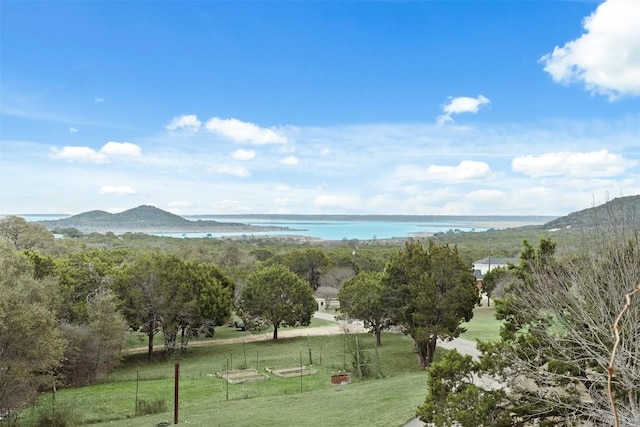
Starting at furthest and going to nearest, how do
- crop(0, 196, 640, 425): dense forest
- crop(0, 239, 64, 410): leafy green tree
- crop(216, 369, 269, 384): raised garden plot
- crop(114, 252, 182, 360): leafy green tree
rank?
crop(114, 252, 182, 360): leafy green tree, crop(216, 369, 269, 384): raised garden plot, crop(0, 239, 64, 410): leafy green tree, crop(0, 196, 640, 425): dense forest

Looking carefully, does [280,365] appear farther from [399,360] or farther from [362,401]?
[362,401]

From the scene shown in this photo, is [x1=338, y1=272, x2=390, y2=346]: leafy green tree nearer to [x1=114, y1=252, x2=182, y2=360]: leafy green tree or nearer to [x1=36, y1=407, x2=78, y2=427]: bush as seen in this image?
[x1=114, y1=252, x2=182, y2=360]: leafy green tree

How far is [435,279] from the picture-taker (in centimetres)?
2139

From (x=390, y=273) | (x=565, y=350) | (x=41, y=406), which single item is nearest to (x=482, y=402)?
(x=565, y=350)

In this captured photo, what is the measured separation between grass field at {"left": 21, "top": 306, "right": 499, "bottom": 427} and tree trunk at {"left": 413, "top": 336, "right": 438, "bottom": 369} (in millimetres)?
712

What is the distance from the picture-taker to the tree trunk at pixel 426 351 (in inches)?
848

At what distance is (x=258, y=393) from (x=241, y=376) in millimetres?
3073

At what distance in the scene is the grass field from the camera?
43.1ft

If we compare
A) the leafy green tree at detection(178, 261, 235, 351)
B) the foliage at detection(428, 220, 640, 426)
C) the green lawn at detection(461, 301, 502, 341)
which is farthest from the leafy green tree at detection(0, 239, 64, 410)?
the green lawn at detection(461, 301, 502, 341)

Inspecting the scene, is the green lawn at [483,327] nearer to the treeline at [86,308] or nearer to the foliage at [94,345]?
the treeline at [86,308]

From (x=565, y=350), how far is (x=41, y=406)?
17816 millimetres

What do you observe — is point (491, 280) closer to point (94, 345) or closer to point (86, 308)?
point (86, 308)

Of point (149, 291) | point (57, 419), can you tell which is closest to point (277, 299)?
point (149, 291)

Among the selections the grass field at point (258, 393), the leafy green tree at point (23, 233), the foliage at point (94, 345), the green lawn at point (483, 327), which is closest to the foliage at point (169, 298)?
the grass field at point (258, 393)
